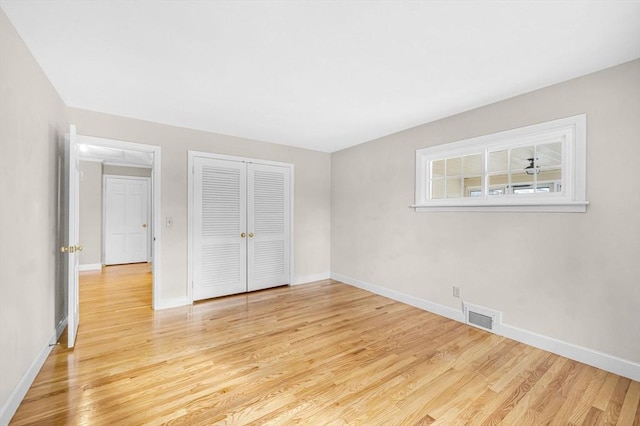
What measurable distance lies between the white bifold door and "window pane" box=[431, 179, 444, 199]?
2.32 m

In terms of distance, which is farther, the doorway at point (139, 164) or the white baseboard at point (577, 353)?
the doorway at point (139, 164)

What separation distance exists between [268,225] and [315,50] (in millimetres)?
3009

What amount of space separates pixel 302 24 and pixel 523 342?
3.40 meters

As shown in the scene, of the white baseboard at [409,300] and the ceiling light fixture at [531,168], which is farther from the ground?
the ceiling light fixture at [531,168]

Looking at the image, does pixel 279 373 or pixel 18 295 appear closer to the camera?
pixel 18 295

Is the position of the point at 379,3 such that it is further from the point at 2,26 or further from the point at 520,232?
the point at 520,232

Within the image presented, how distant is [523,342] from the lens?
107 inches

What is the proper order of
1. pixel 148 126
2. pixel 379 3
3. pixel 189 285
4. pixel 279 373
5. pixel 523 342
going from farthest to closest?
pixel 189 285
pixel 148 126
pixel 523 342
pixel 279 373
pixel 379 3

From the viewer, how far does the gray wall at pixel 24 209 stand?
65.7 inches

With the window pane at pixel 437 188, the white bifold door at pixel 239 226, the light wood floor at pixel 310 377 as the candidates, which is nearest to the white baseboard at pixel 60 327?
the light wood floor at pixel 310 377

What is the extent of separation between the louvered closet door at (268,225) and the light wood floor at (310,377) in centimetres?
120

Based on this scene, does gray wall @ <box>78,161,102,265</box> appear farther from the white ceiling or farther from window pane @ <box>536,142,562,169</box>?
window pane @ <box>536,142,562,169</box>

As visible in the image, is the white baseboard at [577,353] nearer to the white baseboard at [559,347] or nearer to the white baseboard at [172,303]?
the white baseboard at [559,347]

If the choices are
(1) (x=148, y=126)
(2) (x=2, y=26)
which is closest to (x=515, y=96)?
(2) (x=2, y=26)
